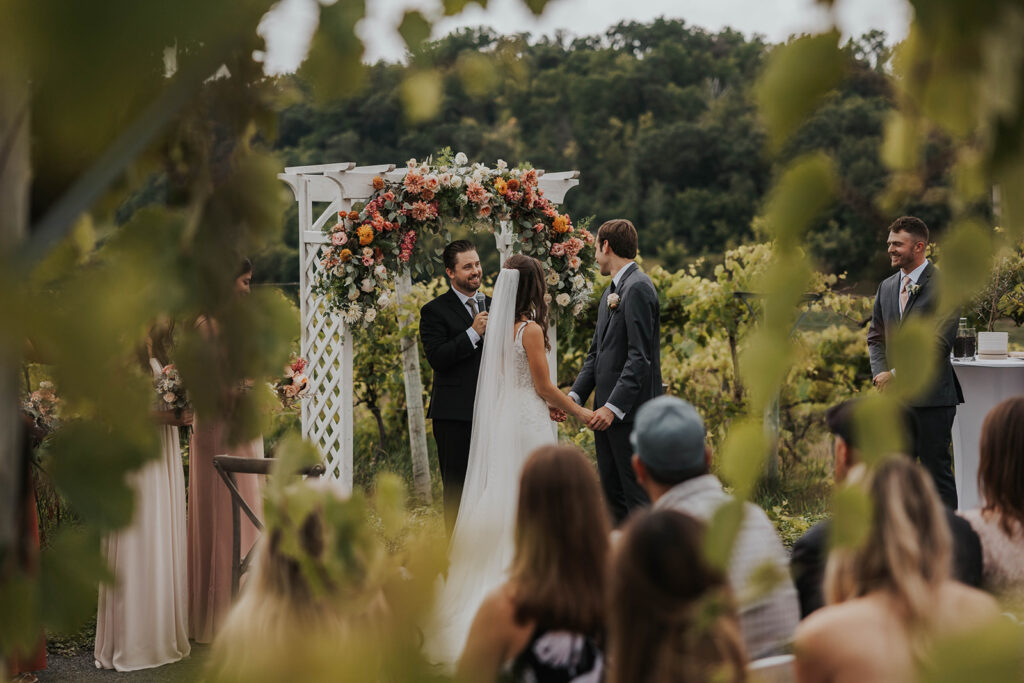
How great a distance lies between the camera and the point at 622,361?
18.4 feet

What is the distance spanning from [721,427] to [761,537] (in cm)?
766

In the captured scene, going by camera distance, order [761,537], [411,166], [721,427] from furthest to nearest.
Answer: [721,427], [411,166], [761,537]

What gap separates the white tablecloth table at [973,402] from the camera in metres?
6.41

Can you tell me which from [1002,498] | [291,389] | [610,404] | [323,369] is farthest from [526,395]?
[1002,498]

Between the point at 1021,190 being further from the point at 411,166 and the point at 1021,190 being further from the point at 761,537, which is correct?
the point at 411,166

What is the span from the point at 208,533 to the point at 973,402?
193 inches

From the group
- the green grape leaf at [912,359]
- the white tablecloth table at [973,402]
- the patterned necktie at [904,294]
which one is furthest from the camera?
the white tablecloth table at [973,402]

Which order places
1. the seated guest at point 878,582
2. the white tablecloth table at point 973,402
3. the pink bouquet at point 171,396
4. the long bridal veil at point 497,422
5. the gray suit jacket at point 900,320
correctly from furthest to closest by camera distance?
the white tablecloth table at point 973,402
the gray suit jacket at point 900,320
the long bridal veil at point 497,422
the pink bouquet at point 171,396
the seated guest at point 878,582

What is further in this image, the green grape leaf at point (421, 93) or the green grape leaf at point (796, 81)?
the green grape leaf at point (421, 93)

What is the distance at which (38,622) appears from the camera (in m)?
0.69

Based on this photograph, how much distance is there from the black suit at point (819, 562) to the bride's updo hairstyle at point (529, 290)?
9.95 feet

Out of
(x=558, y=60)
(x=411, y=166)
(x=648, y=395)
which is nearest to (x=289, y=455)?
(x=648, y=395)

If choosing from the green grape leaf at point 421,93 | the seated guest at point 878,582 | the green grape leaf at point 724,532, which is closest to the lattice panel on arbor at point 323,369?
the seated guest at point 878,582

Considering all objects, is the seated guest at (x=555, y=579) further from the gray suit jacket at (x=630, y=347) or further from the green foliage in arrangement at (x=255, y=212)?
the gray suit jacket at (x=630, y=347)
